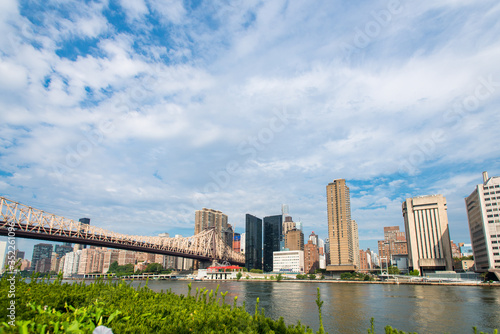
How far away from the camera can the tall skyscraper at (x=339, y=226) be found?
134 metres

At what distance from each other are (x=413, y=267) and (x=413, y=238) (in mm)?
Answer: 12394

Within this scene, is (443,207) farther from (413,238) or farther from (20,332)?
(20,332)

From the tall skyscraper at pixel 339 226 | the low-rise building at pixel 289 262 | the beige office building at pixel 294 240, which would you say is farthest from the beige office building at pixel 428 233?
the beige office building at pixel 294 240

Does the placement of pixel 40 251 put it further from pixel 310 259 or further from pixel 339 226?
pixel 339 226

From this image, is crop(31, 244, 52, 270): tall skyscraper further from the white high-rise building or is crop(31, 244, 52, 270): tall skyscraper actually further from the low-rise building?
the low-rise building

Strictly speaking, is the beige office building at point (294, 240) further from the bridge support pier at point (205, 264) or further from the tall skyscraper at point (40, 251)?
the tall skyscraper at point (40, 251)

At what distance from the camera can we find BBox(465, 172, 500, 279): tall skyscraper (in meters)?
82.8

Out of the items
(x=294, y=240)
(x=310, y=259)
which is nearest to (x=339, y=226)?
(x=310, y=259)

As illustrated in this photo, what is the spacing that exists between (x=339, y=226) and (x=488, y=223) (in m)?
62.5

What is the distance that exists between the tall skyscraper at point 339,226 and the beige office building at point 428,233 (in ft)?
86.5

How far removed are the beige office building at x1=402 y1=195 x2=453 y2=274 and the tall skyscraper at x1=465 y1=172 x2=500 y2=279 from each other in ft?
83.2

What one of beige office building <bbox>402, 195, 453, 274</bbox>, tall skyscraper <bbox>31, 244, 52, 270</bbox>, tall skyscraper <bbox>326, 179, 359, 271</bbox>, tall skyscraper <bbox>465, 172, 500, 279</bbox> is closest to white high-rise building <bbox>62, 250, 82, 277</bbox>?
tall skyscraper <bbox>31, 244, 52, 270</bbox>

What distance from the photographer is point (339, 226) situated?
460ft

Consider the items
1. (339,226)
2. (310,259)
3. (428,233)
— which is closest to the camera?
(428,233)
